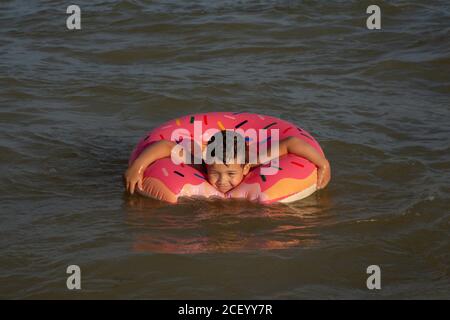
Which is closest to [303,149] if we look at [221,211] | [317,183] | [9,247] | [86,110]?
Answer: [317,183]

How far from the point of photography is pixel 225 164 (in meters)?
5.44

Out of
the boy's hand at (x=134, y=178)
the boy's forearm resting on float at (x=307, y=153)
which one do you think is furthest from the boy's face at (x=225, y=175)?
the boy's hand at (x=134, y=178)

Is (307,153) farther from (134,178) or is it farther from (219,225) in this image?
(134,178)

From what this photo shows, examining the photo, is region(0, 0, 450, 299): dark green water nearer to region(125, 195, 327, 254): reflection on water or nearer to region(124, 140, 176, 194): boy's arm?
region(125, 195, 327, 254): reflection on water

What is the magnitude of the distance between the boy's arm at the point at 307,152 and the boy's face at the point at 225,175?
30 centimetres

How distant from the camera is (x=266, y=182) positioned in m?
5.58

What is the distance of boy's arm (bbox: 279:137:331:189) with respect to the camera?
570 centimetres

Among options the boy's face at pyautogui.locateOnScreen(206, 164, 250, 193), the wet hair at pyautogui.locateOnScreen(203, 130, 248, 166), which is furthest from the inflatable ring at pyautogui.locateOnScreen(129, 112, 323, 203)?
the wet hair at pyautogui.locateOnScreen(203, 130, 248, 166)

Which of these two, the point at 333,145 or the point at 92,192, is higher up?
the point at 333,145

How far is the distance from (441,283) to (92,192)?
8.32ft

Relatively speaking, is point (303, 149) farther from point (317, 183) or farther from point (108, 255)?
point (108, 255)

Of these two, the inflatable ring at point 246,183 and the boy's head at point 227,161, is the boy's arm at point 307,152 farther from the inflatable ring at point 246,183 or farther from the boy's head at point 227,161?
the boy's head at point 227,161

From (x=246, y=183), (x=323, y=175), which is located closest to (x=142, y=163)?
(x=246, y=183)
